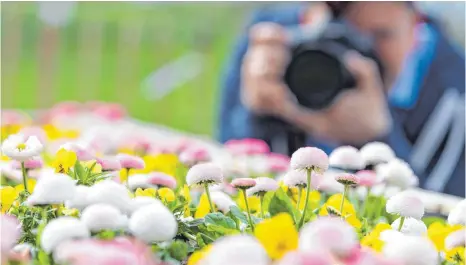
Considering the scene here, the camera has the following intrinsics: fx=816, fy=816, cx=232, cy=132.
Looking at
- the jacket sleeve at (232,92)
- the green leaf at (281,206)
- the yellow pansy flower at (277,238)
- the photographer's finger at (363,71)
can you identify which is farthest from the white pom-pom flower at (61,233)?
the jacket sleeve at (232,92)

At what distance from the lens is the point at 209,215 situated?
2.30 feet

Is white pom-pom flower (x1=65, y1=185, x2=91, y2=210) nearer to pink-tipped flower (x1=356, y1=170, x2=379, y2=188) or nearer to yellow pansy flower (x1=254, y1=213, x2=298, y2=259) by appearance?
yellow pansy flower (x1=254, y1=213, x2=298, y2=259)

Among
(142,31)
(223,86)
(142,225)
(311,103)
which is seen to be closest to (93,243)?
(142,225)

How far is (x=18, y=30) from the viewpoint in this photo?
6070 millimetres

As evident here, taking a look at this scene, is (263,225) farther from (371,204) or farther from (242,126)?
(242,126)

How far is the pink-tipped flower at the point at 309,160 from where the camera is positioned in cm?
67

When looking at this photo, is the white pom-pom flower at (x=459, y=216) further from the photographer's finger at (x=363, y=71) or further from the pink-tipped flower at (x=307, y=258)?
the photographer's finger at (x=363, y=71)

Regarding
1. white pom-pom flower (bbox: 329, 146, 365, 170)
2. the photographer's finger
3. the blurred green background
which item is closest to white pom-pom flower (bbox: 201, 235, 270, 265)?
white pom-pom flower (bbox: 329, 146, 365, 170)

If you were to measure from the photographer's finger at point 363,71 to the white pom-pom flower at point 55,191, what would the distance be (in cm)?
81

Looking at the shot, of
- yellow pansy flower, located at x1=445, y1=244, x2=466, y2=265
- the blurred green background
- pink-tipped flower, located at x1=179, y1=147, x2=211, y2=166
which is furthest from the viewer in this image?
the blurred green background

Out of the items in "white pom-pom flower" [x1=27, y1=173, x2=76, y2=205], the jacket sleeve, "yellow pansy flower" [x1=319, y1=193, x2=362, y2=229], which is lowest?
the jacket sleeve

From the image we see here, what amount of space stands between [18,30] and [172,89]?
125 cm

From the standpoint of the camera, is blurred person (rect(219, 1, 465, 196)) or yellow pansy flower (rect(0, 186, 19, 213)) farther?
blurred person (rect(219, 1, 465, 196))

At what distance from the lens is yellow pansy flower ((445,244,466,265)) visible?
2.11 ft
